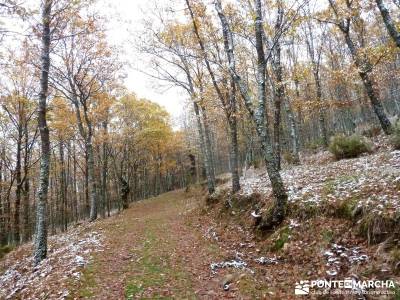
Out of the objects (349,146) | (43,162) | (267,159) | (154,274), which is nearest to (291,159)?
(349,146)

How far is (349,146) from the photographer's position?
1516cm

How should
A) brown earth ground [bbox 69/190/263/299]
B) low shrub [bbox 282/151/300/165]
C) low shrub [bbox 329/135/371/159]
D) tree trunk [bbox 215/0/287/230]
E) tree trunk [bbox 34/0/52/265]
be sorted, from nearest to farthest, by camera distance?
brown earth ground [bbox 69/190/263/299] → tree trunk [bbox 215/0/287/230] → tree trunk [bbox 34/0/52/265] → low shrub [bbox 329/135/371/159] → low shrub [bbox 282/151/300/165]

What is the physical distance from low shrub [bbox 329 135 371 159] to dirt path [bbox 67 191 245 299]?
8069mm

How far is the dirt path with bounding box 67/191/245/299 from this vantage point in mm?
7418

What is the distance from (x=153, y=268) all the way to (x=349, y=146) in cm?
1100

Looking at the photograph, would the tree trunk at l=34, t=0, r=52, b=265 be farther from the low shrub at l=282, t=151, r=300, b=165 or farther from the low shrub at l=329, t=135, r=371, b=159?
the low shrub at l=282, t=151, r=300, b=165

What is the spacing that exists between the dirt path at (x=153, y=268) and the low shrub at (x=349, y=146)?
8.07 metres

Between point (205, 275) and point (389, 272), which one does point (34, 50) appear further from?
point (389, 272)

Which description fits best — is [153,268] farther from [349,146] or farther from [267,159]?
[349,146]

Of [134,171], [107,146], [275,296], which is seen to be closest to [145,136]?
[107,146]

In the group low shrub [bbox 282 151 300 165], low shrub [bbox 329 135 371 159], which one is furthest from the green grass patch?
low shrub [bbox 282 151 300 165]

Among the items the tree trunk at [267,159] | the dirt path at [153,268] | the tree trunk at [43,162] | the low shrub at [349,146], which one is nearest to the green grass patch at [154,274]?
the dirt path at [153,268]

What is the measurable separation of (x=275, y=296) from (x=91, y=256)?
6743mm

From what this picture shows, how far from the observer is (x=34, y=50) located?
17.5 metres
